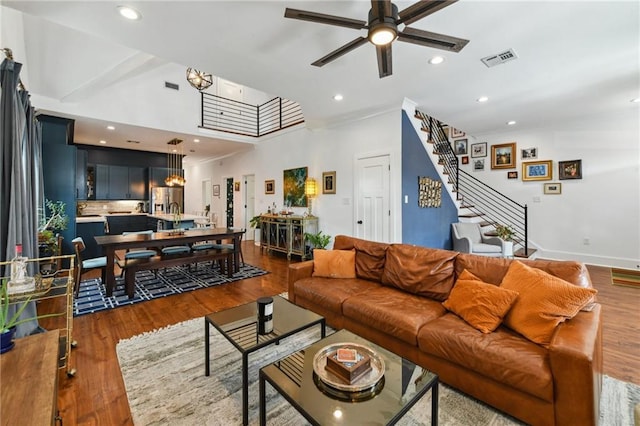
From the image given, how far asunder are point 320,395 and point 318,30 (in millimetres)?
2814

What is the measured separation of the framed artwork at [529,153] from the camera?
6.02m

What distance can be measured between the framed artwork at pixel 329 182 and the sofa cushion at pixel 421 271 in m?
3.10

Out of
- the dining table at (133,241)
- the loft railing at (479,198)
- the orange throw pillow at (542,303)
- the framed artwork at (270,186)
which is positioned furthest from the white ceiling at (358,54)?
the framed artwork at (270,186)

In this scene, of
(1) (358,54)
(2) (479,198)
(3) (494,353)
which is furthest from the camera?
(2) (479,198)

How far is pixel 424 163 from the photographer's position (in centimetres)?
514

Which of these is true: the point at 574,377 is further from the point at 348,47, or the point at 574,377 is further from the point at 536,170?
the point at 536,170

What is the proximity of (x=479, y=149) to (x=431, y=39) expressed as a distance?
18.8 feet

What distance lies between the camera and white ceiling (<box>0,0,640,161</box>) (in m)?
2.26

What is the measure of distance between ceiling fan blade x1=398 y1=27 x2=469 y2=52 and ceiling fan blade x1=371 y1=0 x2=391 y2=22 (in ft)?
0.75

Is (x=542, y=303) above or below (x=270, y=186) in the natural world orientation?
below

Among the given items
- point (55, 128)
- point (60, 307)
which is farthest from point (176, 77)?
point (60, 307)

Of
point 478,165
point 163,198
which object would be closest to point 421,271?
point 478,165

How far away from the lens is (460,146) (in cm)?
720

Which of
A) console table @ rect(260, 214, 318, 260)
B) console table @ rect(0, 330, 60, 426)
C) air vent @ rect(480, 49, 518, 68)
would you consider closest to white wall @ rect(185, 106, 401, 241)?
console table @ rect(260, 214, 318, 260)
